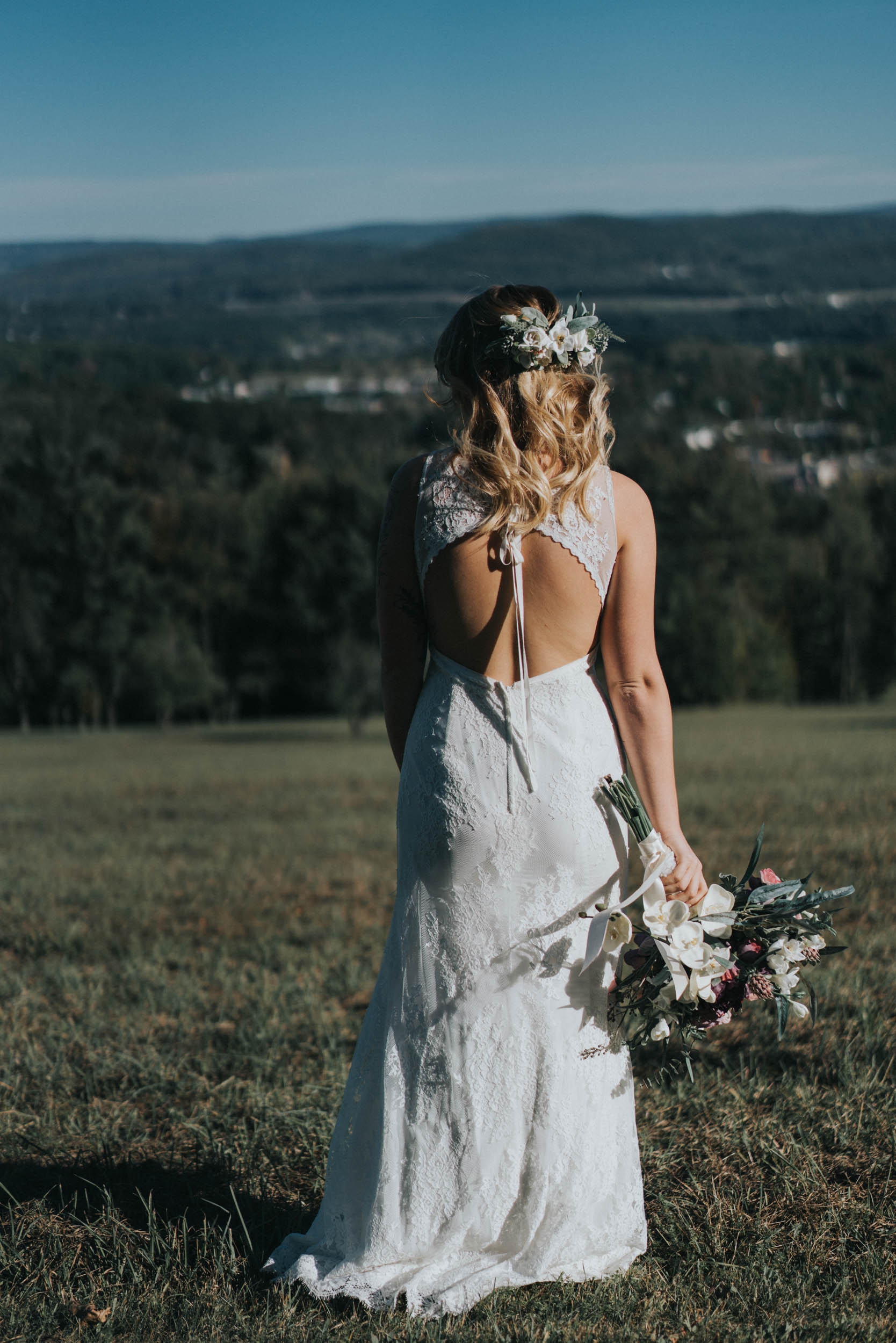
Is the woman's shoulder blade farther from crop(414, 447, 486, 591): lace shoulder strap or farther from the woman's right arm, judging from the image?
crop(414, 447, 486, 591): lace shoulder strap

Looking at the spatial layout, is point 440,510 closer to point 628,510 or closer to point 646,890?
point 628,510

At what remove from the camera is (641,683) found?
116 inches

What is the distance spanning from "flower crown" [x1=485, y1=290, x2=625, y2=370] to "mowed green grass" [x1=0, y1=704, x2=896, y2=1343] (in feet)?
6.18

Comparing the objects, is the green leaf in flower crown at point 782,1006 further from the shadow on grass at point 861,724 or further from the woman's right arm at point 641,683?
the shadow on grass at point 861,724

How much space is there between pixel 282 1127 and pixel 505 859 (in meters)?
1.73

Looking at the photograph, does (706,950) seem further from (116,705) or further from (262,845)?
(116,705)

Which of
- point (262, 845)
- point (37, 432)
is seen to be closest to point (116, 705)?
point (37, 432)

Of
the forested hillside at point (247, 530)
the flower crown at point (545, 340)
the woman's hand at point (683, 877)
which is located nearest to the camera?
the flower crown at point (545, 340)

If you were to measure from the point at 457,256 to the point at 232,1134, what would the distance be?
599 ft

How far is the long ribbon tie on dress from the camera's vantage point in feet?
9.14

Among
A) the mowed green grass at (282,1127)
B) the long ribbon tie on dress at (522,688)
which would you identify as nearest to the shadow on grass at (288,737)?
the mowed green grass at (282,1127)

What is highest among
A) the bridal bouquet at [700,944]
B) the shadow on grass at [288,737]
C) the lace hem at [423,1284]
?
the bridal bouquet at [700,944]

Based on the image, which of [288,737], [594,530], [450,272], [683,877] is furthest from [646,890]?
[450,272]

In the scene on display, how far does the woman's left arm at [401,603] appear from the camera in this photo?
2902mm
